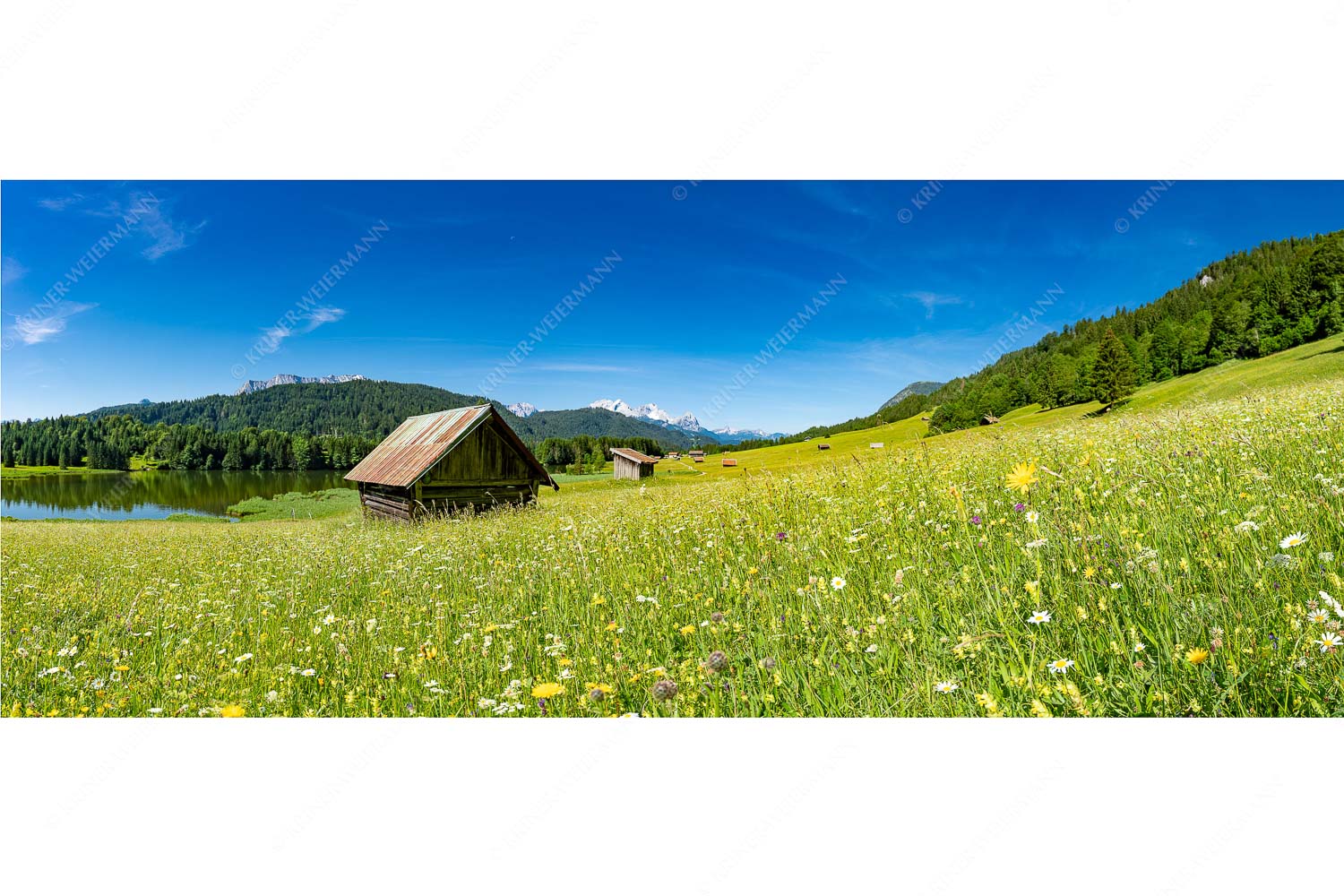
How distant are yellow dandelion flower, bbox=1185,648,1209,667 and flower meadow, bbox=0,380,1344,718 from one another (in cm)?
1

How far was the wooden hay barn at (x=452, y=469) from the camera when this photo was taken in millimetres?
12117

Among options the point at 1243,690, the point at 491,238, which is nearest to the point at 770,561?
the point at 1243,690

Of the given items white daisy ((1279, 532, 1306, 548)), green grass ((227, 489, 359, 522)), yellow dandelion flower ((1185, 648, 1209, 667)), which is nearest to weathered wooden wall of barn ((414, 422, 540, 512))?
green grass ((227, 489, 359, 522))

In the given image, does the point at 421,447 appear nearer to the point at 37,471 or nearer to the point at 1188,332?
the point at 37,471

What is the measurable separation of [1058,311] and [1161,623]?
4903mm

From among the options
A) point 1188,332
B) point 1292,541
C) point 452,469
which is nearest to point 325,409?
point 452,469

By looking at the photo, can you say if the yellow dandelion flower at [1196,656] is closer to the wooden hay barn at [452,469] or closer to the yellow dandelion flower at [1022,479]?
the yellow dandelion flower at [1022,479]

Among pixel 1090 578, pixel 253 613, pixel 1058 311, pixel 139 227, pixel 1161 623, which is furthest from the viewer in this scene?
pixel 1058 311

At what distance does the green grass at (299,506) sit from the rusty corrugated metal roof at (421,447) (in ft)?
10.8

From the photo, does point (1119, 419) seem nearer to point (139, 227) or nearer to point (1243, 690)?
point (1243, 690)

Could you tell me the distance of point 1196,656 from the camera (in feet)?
7.09

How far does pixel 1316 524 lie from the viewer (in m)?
2.67

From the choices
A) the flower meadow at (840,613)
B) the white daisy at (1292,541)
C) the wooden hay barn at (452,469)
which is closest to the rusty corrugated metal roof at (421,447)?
the wooden hay barn at (452,469)

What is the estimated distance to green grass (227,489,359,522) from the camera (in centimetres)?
1595
